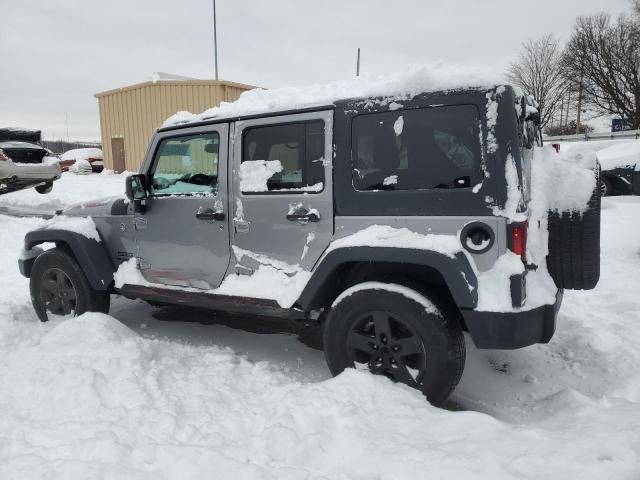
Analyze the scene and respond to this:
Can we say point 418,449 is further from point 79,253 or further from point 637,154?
point 637,154

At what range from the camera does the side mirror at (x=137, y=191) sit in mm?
3749

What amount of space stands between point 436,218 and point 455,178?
9.4 inches

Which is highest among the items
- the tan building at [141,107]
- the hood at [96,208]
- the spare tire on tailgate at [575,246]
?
the tan building at [141,107]

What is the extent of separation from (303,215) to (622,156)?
9.65m

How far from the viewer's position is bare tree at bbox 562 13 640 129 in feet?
103

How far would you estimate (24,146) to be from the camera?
10609 millimetres

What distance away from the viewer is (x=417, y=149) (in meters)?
2.81

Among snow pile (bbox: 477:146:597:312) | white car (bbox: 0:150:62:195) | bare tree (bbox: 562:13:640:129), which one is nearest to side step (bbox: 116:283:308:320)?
snow pile (bbox: 477:146:597:312)

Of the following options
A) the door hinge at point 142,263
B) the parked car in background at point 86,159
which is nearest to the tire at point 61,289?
the door hinge at point 142,263

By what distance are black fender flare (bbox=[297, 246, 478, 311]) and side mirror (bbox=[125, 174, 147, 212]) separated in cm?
158

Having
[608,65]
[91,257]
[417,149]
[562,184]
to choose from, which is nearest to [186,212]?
[91,257]

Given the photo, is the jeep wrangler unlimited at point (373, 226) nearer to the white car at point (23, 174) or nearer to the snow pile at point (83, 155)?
the white car at point (23, 174)

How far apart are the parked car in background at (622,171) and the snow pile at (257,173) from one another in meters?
8.82

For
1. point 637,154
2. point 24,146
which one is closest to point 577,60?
point 637,154
